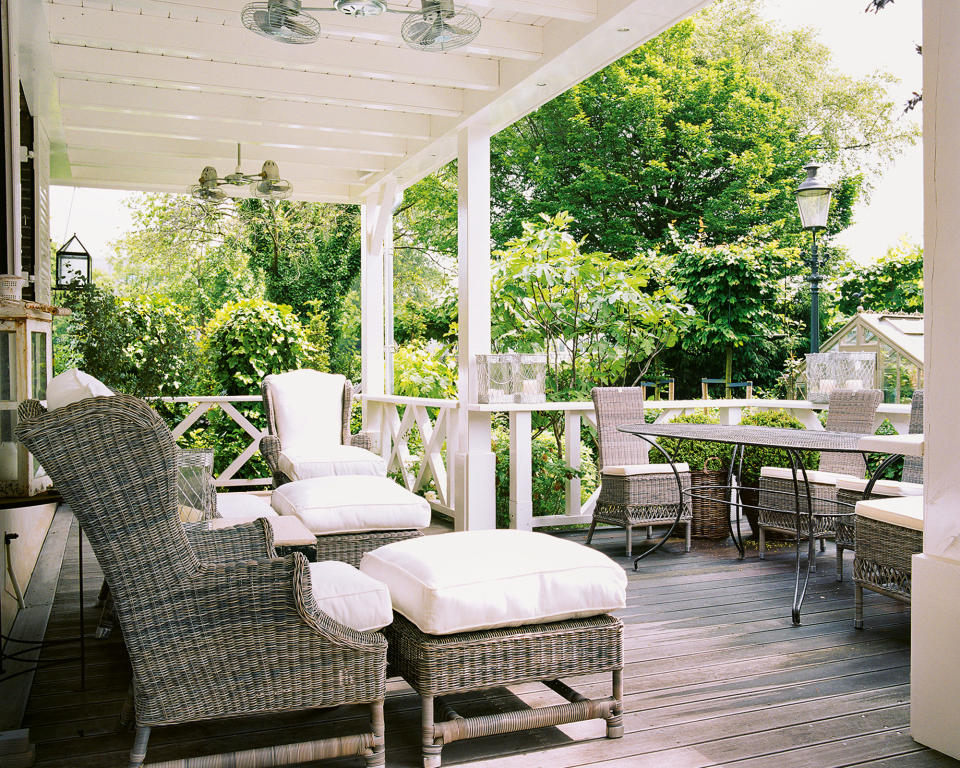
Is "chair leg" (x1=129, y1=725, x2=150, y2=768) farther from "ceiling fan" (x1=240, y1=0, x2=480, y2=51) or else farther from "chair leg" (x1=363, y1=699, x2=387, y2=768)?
"ceiling fan" (x1=240, y1=0, x2=480, y2=51)

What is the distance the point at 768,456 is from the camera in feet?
17.9

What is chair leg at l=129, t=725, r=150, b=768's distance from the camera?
208 cm

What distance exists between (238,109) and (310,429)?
7.55 ft

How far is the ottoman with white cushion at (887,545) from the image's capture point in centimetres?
304

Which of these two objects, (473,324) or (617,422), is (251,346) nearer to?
(473,324)

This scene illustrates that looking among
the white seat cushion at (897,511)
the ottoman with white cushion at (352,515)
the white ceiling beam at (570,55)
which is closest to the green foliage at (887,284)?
the white ceiling beam at (570,55)

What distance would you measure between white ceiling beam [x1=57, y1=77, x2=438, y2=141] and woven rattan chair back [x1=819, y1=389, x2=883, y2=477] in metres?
3.17

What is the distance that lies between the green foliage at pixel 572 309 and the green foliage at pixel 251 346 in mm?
2627

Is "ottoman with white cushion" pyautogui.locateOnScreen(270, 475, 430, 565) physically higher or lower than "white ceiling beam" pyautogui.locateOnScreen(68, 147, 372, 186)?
lower

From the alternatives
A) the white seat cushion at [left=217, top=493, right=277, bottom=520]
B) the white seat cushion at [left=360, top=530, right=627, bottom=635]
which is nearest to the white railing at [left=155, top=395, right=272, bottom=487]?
the white seat cushion at [left=217, top=493, right=277, bottom=520]

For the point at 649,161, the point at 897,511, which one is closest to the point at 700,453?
the point at 897,511

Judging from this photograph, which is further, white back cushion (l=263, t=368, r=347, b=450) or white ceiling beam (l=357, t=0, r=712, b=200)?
white back cushion (l=263, t=368, r=347, b=450)

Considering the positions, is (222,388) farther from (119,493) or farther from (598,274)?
(119,493)

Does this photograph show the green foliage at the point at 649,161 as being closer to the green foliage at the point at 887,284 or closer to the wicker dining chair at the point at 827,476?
the green foliage at the point at 887,284
